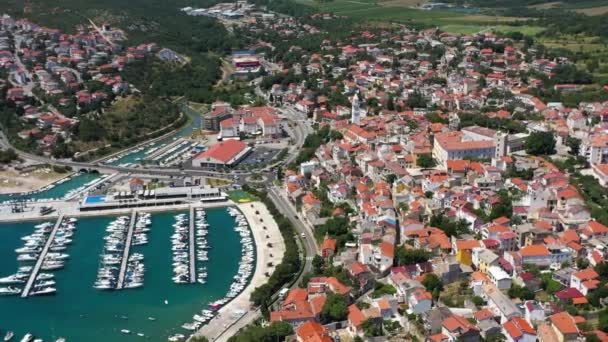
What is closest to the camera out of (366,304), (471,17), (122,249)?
(366,304)

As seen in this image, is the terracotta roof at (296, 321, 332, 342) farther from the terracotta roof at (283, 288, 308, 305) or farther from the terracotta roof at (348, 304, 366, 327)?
the terracotta roof at (283, 288, 308, 305)

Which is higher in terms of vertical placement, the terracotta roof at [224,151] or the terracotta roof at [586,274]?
the terracotta roof at [224,151]

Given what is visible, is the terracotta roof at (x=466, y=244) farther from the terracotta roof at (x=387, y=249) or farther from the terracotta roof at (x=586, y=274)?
the terracotta roof at (x=586, y=274)

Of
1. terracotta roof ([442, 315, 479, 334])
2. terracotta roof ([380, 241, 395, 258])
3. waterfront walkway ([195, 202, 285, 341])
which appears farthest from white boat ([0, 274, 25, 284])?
terracotta roof ([442, 315, 479, 334])

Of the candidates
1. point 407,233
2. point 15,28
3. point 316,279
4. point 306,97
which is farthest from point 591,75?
point 15,28

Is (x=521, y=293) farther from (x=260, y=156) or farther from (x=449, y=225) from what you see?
(x=260, y=156)

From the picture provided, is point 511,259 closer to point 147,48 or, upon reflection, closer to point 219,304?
point 219,304

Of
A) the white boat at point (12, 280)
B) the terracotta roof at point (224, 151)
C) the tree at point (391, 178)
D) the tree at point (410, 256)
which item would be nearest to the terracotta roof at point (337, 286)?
the tree at point (410, 256)
